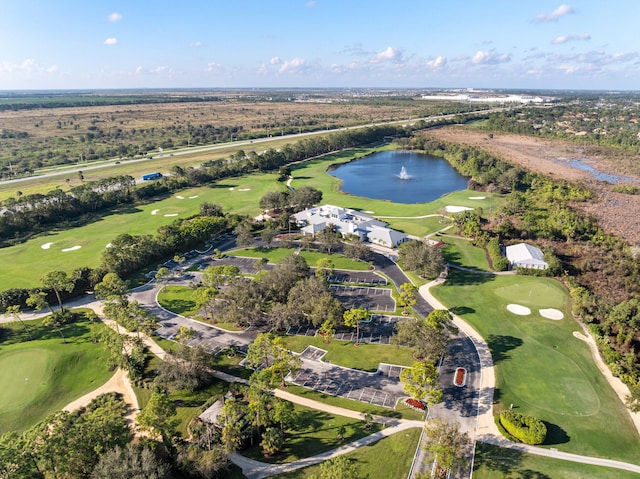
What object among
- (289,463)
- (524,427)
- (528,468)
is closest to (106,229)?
(289,463)

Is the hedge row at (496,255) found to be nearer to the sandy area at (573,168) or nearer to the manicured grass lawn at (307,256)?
the manicured grass lawn at (307,256)

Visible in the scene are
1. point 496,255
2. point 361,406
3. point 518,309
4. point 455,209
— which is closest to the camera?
point 361,406

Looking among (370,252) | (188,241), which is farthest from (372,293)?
(188,241)

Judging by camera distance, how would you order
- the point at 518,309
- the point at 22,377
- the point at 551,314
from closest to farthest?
the point at 22,377
the point at 551,314
the point at 518,309

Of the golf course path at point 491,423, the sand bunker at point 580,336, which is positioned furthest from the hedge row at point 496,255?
the golf course path at point 491,423

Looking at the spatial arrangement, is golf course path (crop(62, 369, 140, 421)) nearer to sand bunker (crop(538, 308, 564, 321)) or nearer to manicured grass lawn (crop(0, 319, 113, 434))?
manicured grass lawn (crop(0, 319, 113, 434))

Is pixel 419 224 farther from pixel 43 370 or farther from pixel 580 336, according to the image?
pixel 43 370

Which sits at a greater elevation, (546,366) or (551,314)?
(551,314)

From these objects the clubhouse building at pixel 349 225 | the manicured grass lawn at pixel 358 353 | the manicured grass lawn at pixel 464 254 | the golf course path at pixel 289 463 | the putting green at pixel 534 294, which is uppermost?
the clubhouse building at pixel 349 225
